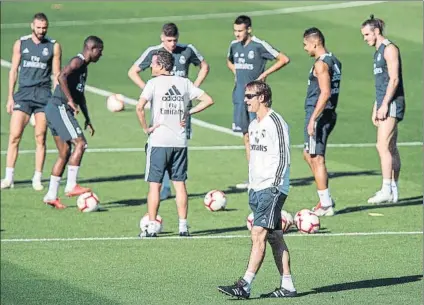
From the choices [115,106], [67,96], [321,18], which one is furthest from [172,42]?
[321,18]

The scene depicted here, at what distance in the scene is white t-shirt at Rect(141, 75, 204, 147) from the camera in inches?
680

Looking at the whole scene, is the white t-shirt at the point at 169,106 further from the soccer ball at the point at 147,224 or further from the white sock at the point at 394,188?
the white sock at the point at 394,188

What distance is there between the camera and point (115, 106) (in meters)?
28.0

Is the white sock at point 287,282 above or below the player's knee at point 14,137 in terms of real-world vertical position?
below

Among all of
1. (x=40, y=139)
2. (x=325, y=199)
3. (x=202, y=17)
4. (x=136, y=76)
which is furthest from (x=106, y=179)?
(x=202, y=17)

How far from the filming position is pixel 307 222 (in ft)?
58.1

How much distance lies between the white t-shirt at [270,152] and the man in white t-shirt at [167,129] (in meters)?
3.47

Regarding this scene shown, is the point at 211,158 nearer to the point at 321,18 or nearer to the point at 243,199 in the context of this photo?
the point at 243,199

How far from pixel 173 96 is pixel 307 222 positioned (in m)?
2.40

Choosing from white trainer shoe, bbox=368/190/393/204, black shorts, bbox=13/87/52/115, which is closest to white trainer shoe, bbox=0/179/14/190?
black shorts, bbox=13/87/52/115

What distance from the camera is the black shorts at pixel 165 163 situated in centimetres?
1738

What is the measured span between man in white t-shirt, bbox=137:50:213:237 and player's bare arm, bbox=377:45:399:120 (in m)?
3.25

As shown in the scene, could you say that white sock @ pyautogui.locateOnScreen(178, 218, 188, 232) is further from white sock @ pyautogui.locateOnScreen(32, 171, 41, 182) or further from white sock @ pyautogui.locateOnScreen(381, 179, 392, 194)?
white sock @ pyautogui.locateOnScreen(32, 171, 41, 182)

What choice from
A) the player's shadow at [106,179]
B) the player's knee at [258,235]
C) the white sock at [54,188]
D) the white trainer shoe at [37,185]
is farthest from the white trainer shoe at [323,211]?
the player's knee at [258,235]
